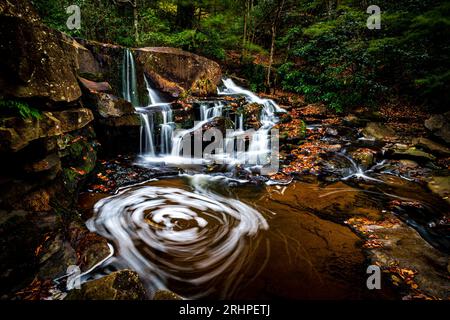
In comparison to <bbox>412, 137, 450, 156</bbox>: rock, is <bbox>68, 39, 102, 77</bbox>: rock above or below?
above

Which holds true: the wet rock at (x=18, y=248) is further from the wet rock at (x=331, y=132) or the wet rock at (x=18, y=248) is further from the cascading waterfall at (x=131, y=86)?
the wet rock at (x=331, y=132)

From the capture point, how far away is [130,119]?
310 inches

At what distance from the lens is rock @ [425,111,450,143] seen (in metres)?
9.07

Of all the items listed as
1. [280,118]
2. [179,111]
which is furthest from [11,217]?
[280,118]

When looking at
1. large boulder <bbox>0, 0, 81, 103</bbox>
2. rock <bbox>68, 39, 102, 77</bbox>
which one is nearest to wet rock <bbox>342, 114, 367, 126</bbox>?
rock <bbox>68, 39, 102, 77</bbox>

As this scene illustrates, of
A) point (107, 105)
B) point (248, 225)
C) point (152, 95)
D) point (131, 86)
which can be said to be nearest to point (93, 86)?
point (107, 105)

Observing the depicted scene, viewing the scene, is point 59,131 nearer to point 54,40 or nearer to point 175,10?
point 54,40

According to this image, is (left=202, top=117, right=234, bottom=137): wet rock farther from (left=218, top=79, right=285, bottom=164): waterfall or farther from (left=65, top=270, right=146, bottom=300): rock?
(left=65, top=270, right=146, bottom=300): rock

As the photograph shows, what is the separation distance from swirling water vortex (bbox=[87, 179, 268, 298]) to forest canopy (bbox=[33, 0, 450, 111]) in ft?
Result: 27.9

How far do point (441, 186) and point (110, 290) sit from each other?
8.35m

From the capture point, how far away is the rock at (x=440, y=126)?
357 inches

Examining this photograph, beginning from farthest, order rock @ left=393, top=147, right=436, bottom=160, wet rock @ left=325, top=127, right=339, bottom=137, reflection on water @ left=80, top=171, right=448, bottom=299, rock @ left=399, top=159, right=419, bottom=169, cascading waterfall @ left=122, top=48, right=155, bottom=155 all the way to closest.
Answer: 1. wet rock @ left=325, top=127, right=339, bottom=137
2. cascading waterfall @ left=122, top=48, right=155, bottom=155
3. rock @ left=393, top=147, right=436, bottom=160
4. rock @ left=399, top=159, right=419, bottom=169
5. reflection on water @ left=80, top=171, right=448, bottom=299

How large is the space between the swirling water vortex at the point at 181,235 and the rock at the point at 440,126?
830 centimetres

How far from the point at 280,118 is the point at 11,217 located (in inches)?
428
